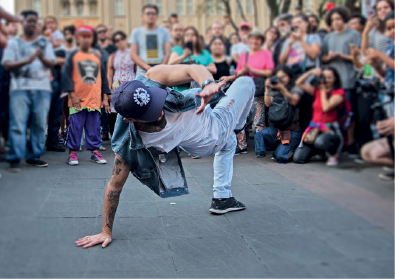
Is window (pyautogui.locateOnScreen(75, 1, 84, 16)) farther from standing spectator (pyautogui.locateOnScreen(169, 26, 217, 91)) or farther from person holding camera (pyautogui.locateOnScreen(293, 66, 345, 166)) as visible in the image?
standing spectator (pyautogui.locateOnScreen(169, 26, 217, 91))

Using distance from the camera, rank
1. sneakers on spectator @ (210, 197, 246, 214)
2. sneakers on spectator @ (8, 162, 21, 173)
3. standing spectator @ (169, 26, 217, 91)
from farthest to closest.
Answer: sneakers on spectator @ (210, 197, 246, 214)
standing spectator @ (169, 26, 217, 91)
sneakers on spectator @ (8, 162, 21, 173)

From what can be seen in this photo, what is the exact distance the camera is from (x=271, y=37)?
1.33 meters

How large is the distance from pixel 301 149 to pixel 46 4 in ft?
3.09

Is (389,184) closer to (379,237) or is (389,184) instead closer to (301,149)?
(379,237)

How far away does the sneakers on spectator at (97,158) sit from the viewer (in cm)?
196

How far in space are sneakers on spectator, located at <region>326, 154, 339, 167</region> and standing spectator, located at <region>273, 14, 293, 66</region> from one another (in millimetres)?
339

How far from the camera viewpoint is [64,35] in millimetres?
1427

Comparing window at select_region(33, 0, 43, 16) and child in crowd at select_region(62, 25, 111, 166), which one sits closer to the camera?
window at select_region(33, 0, 43, 16)

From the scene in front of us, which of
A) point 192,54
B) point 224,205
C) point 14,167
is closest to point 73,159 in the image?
point 14,167

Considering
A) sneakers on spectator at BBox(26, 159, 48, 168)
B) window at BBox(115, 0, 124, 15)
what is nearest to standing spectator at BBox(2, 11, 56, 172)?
sneakers on spectator at BBox(26, 159, 48, 168)

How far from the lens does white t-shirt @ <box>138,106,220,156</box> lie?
2.24 meters

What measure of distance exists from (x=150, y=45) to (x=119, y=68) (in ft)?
0.80

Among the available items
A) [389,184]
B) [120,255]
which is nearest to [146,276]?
[120,255]

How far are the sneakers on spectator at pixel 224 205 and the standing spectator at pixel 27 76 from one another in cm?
173
